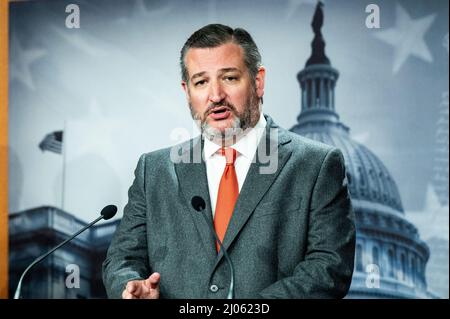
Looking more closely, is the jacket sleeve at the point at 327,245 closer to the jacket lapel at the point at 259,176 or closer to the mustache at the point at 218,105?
the jacket lapel at the point at 259,176

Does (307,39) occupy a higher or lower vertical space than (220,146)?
higher

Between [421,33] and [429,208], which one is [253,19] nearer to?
[421,33]

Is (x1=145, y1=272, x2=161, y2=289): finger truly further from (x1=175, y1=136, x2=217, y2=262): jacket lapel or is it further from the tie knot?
the tie knot

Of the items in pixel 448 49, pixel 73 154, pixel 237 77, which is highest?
pixel 448 49

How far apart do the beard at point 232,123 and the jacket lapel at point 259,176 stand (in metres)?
0.08

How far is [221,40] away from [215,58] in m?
0.07

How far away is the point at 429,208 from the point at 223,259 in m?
2.15

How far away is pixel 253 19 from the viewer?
4246 millimetres

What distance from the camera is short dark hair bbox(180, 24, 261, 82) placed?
2.55 m

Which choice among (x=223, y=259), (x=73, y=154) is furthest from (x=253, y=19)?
(x=223, y=259)

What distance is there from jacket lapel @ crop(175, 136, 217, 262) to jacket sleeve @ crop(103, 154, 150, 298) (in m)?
0.17

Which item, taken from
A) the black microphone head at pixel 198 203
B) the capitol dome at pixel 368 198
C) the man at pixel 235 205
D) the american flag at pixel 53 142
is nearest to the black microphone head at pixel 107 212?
the man at pixel 235 205

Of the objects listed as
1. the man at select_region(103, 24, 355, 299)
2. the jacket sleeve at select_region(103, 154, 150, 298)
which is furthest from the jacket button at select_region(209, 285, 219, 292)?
the jacket sleeve at select_region(103, 154, 150, 298)

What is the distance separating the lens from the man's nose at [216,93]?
251 cm
